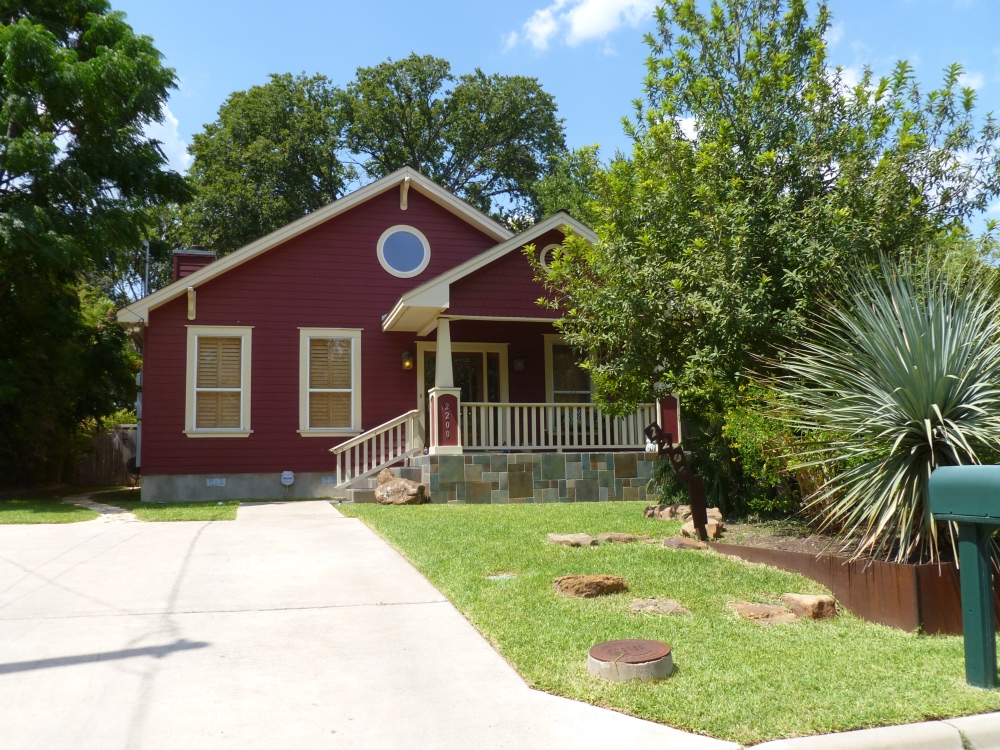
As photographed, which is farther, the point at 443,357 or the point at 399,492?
the point at 443,357

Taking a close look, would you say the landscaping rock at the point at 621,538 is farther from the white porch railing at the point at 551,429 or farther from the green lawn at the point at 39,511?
the green lawn at the point at 39,511

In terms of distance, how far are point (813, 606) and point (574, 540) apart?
2.68m

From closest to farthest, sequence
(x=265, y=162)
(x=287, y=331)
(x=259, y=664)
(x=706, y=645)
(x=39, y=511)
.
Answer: (x=259, y=664), (x=706, y=645), (x=39, y=511), (x=287, y=331), (x=265, y=162)

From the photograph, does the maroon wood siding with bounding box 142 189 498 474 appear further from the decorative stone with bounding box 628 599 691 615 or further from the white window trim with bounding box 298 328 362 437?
the decorative stone with bounding box 628 599 691 615

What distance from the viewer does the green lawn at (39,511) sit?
11.0 meters

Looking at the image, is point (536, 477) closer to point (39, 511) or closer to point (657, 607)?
point (39, 511)

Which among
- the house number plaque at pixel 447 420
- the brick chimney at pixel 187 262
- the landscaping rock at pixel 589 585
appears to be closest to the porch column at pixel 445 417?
the house number plaque at pixel 447 420

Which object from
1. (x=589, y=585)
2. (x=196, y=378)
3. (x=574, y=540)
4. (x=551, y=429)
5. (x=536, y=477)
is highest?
(x=196, y=378)

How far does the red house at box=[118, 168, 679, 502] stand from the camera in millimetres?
13297

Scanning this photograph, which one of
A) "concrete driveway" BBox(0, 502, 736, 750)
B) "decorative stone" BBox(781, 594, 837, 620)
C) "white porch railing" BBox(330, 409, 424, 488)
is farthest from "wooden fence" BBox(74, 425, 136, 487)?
"decorative stone" BBox(781, 594, 837, 620)

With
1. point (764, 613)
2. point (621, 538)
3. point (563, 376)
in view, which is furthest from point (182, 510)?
point (764, 613)

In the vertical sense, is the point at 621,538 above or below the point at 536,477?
below

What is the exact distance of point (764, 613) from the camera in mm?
5539

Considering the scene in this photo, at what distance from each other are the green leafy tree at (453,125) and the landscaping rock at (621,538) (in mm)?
27625
